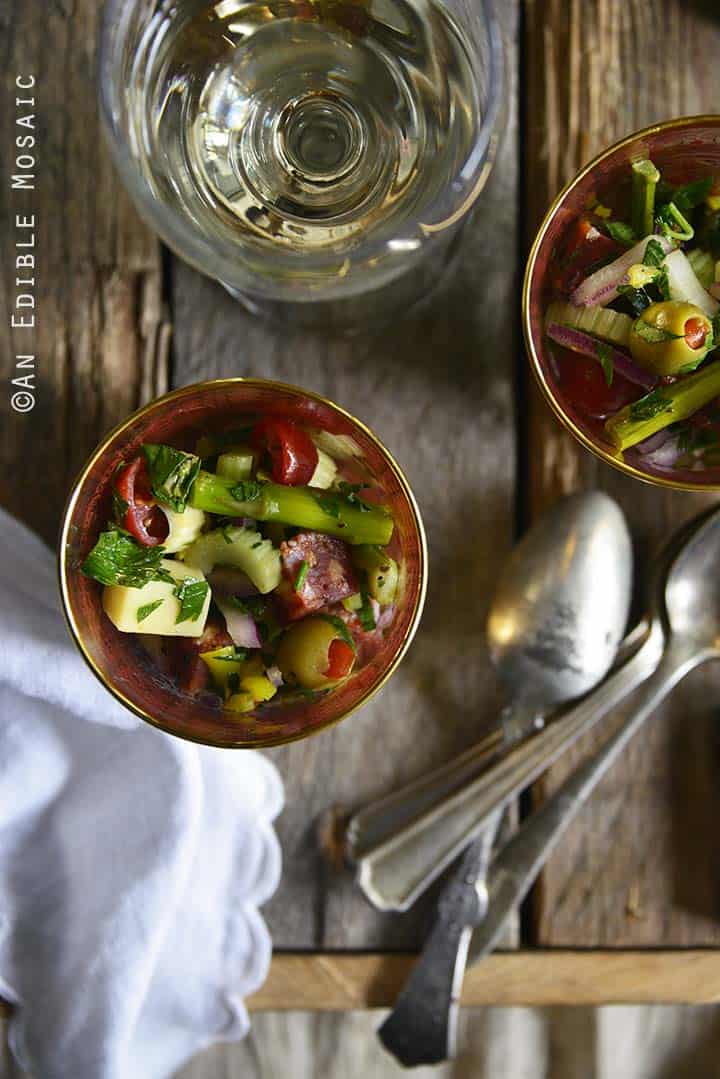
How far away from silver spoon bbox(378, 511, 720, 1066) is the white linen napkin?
176 millimetres

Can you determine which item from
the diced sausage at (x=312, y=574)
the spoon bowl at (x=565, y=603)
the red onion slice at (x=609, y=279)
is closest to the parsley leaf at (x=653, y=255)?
the red onion slice at (x=609, y=279)

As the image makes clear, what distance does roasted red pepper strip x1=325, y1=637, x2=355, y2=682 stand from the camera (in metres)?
0.83

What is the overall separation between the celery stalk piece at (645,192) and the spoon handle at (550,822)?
0.41 m

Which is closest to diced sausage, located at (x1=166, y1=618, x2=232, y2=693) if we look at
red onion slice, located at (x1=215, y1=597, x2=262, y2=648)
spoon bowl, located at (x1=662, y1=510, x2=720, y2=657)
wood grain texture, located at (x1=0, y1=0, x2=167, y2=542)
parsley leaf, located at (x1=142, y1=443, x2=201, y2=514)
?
red onion slice, located at (x1=215, y1=597, x2=262, y2=648)

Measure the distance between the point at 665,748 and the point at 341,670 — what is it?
41cm

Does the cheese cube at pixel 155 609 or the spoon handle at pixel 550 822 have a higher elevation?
the cheese cube at pixel 155 609

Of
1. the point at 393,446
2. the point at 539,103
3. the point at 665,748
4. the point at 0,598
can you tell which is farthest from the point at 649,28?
the point at 0,598

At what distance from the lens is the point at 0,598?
92 cm

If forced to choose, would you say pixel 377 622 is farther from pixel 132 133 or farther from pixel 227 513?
pixel 132 133

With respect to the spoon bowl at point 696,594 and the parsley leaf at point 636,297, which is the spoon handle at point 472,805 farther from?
the parsley leaf at point 636,297

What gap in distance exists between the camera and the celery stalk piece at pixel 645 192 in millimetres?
862

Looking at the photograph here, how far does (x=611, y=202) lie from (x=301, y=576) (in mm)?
435

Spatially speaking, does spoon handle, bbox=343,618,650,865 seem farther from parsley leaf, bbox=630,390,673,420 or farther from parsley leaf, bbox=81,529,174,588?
parsley leaf, bbox=81,529,174,588

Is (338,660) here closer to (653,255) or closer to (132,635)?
(132,635)
